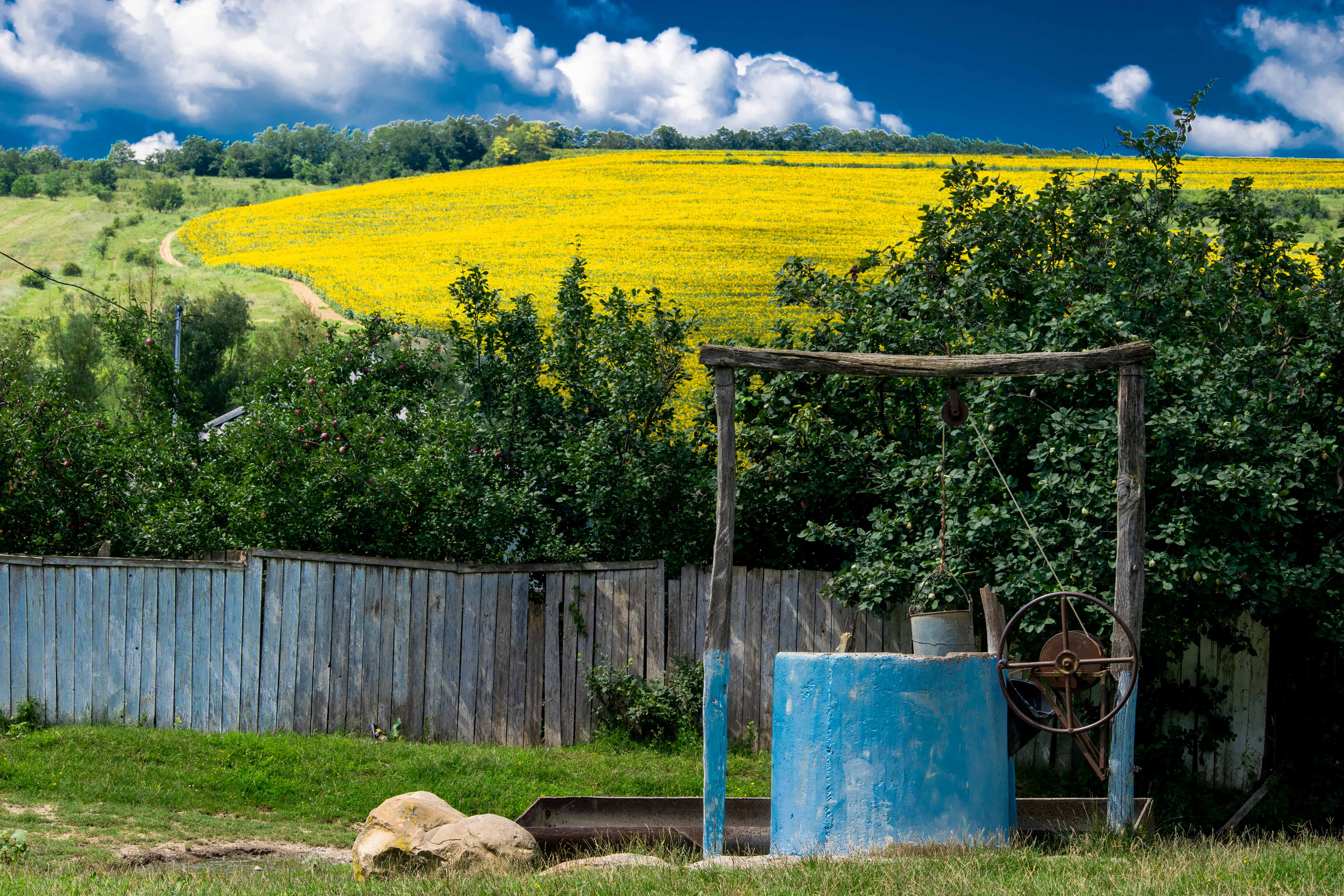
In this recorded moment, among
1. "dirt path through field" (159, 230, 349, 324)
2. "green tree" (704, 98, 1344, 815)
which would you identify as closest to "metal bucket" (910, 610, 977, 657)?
"green tree" (704, 98, 1344, 815)

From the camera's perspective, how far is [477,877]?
5.79 meters

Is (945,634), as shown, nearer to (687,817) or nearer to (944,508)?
(944,508)

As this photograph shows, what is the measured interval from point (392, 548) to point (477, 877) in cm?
567

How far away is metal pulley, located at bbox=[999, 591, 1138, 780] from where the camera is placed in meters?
6.58

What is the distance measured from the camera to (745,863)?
607cm

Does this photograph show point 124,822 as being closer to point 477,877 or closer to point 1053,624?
point 477,877

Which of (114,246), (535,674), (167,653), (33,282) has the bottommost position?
(535,674)

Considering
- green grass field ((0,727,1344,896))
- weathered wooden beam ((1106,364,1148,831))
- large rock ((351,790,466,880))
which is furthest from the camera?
weathered wooden beam ((1106,364,1148,831))

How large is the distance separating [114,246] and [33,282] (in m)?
6.11

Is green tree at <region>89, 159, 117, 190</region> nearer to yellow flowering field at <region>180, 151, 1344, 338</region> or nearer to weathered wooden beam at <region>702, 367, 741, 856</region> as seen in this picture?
yellow flowering field at <region>180, 151, 1344, 338</region>

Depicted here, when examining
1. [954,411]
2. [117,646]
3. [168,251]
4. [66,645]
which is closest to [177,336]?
[66,645]

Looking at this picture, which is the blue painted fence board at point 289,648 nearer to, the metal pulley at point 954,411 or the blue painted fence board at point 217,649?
the blue painted fence board at point 217,649

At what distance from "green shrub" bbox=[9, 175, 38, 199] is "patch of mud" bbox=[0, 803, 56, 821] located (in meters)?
69.1

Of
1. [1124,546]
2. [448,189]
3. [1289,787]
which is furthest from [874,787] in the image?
[448,189]
